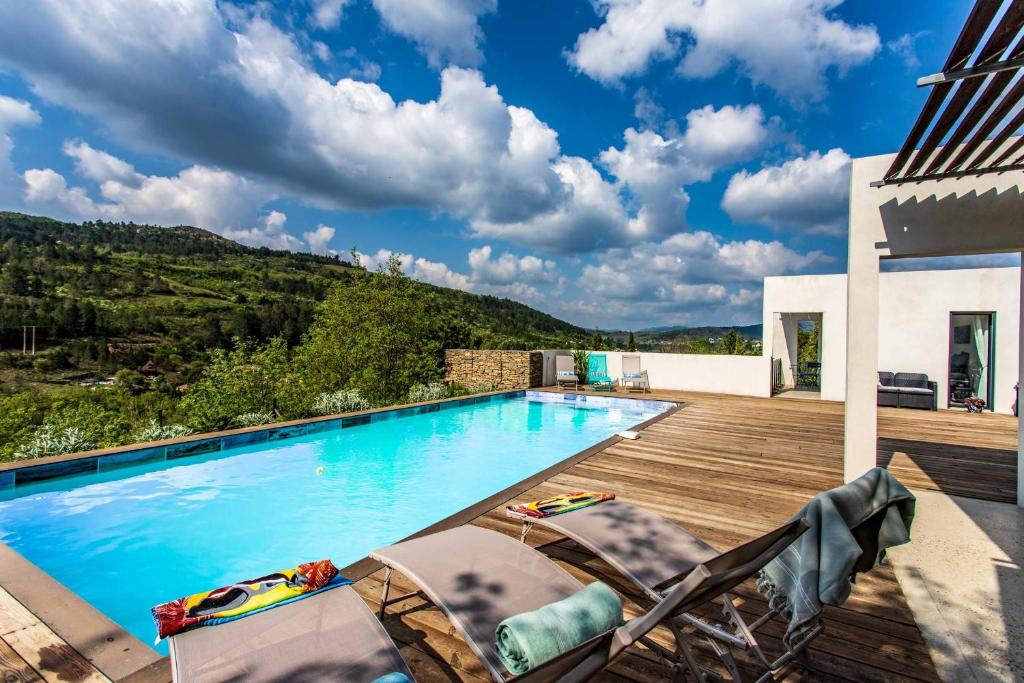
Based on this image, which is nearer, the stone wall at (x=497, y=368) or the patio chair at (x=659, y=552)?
the patio chair at (x=659, y=552)

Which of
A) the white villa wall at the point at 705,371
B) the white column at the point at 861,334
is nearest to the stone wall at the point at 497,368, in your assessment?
the white villa wall at the point at 705,371

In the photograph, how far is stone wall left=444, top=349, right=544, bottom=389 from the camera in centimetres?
1328

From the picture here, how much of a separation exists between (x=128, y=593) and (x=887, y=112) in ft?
42.0

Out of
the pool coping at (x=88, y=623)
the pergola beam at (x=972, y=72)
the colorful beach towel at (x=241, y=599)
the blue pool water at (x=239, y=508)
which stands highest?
the pergola beam at (x=972, y=72)

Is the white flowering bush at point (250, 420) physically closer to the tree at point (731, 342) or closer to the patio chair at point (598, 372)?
the patio chair at point (598, 372)

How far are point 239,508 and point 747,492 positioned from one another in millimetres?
5172

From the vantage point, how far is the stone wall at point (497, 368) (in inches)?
523

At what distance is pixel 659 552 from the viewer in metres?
2.58

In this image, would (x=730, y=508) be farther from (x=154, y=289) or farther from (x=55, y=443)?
(x=154, y=289)

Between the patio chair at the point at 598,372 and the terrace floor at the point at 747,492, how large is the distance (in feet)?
12.0

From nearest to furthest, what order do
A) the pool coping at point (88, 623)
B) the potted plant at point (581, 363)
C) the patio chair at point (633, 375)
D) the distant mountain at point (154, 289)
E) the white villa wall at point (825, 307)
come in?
the pool coping at point (88, 623)
the white villa wall at point (825, 307)
the patio chair at point (633, 375)
the potted plant at point (581, 363)
the distant mountain at point (154, 289)

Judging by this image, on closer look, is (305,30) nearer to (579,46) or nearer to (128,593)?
(579,46)

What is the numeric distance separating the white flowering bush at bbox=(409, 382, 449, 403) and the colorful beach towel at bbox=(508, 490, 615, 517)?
8.13 meters

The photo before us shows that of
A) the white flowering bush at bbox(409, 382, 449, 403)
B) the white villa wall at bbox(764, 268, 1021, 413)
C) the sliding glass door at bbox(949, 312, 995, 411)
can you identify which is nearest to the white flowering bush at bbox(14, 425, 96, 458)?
the white flowering bush at bbox(409, 382, 449, 403)
